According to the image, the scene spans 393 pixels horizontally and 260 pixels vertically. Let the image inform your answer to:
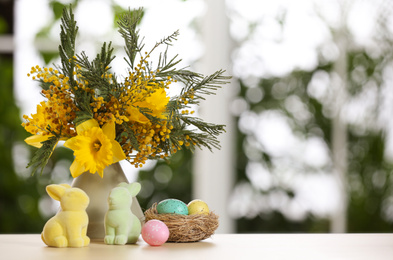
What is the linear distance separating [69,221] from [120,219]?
0.10 metres

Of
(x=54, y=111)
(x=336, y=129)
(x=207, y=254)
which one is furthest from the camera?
(x=336, y=129)

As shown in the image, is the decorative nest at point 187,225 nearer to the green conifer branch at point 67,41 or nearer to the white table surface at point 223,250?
the white table surface at point 223,250

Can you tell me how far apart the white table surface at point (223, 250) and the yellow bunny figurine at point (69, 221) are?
0.07 ft

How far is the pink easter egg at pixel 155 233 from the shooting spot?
97cm

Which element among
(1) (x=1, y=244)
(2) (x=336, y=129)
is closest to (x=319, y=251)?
(1) (x=1, y=244)

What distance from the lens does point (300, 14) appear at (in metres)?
2.57

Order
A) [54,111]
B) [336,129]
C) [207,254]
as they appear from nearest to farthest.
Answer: [207,254], [54,111], [336,129]

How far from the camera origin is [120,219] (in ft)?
3.16

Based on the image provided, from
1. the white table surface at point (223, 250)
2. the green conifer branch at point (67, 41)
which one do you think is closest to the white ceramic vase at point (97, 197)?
the white table surface at point (223, 250)

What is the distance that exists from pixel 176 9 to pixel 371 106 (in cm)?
110

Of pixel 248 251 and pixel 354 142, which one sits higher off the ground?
pixel 354 142

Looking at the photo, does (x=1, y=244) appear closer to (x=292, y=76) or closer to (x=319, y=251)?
(x=319, y=251)

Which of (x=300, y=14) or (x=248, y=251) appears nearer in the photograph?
(x=248, y=251)

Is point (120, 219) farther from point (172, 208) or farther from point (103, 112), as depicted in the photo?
point (103, 112)
